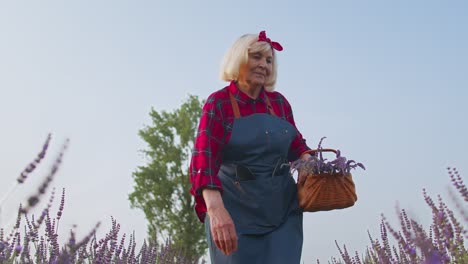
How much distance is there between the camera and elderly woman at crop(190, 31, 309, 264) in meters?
3.08

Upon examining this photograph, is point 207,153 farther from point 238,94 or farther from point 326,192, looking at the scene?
point 326,192

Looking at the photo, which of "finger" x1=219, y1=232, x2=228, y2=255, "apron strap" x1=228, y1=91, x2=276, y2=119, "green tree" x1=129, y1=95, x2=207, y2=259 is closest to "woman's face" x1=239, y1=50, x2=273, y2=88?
"apron strap" x1=228, y1=91, x2=276, y2=119

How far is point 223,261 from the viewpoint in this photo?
3098 millimetres

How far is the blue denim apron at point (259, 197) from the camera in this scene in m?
3.09

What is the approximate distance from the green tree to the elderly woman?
1358 centimetres

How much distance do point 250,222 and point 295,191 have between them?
0.31 metres

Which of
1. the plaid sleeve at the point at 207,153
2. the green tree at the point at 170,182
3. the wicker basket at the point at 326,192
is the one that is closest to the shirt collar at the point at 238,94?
the plaid sleeve at the point at 207,153

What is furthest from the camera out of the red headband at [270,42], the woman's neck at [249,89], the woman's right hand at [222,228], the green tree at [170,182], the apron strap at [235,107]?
the green tree at [170,182]

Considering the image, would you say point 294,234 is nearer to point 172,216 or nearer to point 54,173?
point 54,173

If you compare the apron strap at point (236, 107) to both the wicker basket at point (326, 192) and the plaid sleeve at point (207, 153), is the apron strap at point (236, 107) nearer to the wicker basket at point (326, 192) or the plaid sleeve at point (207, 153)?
the plaid sleeve at point (207, 153)

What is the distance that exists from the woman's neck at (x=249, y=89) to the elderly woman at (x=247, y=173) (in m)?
0.02

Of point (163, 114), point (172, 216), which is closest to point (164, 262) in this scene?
point (172, 216)

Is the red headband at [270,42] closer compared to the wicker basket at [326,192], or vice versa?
the wicker basket at [326,192]

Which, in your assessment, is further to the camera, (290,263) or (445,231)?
(290,263)
